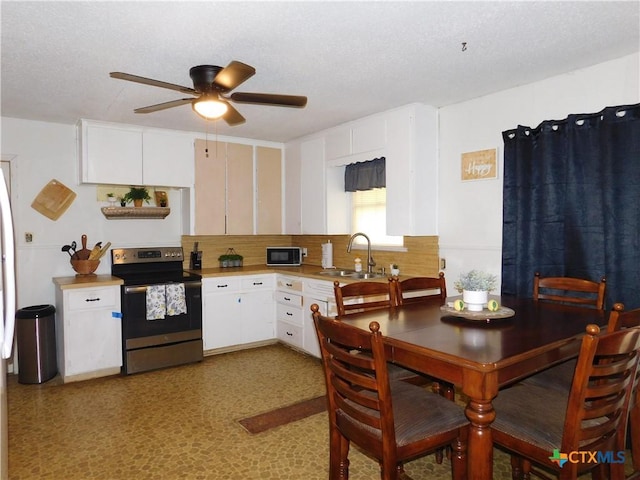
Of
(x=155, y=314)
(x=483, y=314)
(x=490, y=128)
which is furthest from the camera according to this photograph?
(x=155, y=314)

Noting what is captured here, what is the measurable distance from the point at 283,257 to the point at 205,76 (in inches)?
110

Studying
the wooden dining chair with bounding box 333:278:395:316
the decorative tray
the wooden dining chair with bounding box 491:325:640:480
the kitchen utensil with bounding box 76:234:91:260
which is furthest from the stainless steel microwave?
the wooden dining chair with bounding box 491:325:640:480

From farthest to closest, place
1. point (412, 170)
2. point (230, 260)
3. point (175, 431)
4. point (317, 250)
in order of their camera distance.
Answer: point (317, 250) → point (230, 260) → point (412, 170) → point (175, 431)

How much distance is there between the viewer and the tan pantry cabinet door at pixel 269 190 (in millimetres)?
4992

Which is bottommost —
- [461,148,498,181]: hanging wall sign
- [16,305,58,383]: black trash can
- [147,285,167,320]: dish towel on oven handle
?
[16,305,58,383]: black trash can

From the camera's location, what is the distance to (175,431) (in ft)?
9.17

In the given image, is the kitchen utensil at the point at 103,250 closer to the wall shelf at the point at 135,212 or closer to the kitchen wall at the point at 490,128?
the wall shelf at the point at 135,212

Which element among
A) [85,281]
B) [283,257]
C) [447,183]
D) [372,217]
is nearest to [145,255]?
[85,281]

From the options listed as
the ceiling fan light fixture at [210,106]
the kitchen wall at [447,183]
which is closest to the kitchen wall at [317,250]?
the kitchen wall at [447,183]

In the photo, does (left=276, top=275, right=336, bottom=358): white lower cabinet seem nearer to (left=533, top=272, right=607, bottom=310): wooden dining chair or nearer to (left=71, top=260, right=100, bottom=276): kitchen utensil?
(left=533, top=272, right=607, bottom=310): wooden dining chair

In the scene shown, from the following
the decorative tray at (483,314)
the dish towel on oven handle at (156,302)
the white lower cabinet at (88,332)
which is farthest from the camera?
the dish towel on oven handle at (156,302)

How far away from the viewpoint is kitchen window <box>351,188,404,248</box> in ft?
14.1

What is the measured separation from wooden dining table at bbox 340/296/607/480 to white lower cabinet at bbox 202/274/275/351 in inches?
92.4

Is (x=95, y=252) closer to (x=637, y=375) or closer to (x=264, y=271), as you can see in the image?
(x=264, y=271)
